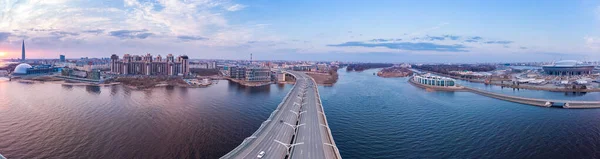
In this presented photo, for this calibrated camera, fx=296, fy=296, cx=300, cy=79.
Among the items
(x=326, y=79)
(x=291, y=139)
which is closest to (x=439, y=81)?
(x=326, y=79)

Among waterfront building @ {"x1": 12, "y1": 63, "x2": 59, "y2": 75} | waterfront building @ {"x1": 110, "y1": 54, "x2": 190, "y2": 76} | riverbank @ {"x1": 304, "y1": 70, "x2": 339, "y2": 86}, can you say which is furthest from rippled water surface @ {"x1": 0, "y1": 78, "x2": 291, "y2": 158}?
waterfront building @ {"x1": 12, "y1": 63, "x2": 59, "y2": 75}

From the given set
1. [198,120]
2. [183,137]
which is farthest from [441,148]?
[198,120]

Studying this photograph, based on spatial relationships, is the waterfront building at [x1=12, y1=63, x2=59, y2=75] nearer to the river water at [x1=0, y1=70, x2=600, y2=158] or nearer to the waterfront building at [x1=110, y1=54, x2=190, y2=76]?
the waterfront building at [x1=110, y1=54, x2=190, y2=76]

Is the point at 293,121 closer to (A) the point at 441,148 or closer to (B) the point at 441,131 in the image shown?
(A) the point at 441,148

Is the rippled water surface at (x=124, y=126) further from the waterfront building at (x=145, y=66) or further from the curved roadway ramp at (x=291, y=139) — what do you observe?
the waterfront building at (x=145, y=66)

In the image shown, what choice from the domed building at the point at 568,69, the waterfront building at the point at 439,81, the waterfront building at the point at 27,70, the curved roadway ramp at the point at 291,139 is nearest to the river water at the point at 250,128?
the curved roadway ramp at the point at 291,139

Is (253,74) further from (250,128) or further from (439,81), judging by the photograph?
(250,128)
